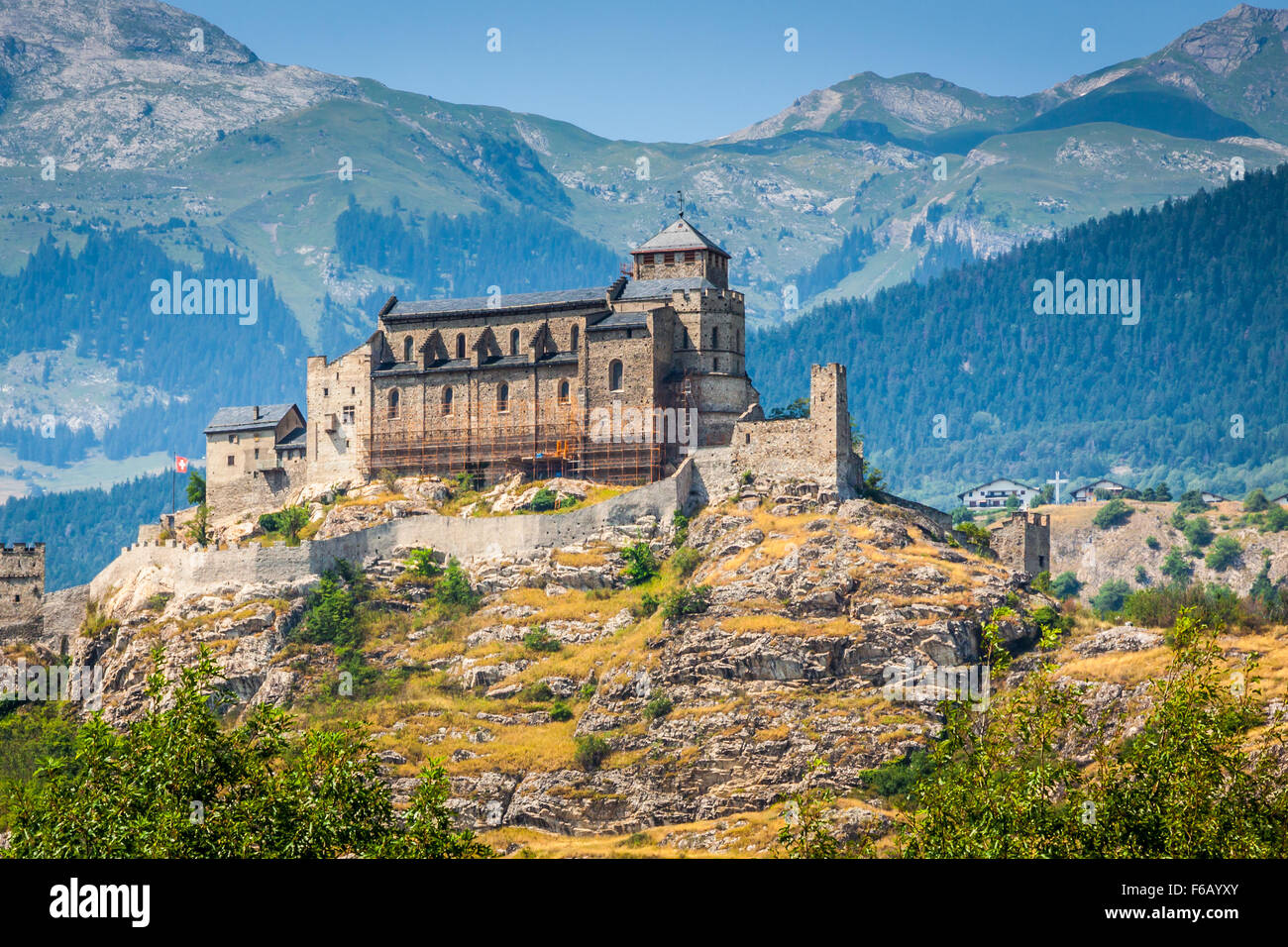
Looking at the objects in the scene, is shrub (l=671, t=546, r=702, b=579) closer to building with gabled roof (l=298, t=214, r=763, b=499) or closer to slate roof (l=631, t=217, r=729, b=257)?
building with gabled roof (l=298, t=214, r=763, b=499)

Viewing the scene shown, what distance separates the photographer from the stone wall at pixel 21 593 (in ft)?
383

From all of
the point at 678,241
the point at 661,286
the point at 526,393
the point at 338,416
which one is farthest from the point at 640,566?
the point at 338,416

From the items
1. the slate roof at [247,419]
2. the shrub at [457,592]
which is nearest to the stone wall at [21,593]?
the slate roof at [247,419]

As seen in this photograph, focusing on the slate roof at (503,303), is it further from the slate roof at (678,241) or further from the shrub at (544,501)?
the shrub at (544,501)

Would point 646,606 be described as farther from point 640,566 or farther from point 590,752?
point 590,752

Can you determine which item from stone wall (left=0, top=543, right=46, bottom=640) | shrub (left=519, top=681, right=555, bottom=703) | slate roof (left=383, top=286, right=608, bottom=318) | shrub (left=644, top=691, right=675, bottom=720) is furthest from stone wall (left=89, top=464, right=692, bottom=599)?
shrub (left=644, top=691, right=675, bottom=720)

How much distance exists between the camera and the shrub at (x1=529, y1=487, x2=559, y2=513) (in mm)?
110562

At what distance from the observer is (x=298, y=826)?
42438mm

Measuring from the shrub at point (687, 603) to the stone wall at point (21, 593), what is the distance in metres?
41.1

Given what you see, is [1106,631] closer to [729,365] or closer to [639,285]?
[729,365]

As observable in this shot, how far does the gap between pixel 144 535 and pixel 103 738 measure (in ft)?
259

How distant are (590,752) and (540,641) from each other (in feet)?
38.2

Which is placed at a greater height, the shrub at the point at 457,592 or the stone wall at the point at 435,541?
the stone wall at the point at 435,541

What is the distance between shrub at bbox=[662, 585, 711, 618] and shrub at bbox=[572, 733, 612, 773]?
26.9 feet
